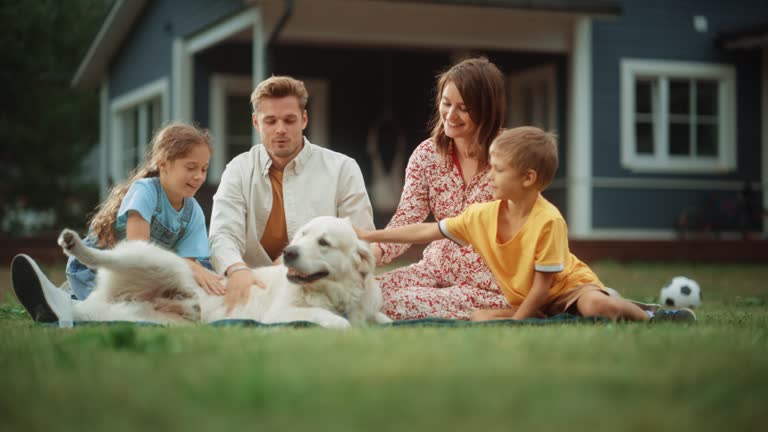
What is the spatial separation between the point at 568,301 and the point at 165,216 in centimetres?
227

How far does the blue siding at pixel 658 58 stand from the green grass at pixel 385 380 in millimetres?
10787

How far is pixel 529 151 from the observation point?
478 centimetres

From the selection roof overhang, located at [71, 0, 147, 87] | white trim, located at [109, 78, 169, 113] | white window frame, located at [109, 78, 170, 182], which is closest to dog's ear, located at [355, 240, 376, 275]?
white window frame, located at [109, 78, 170, 182]

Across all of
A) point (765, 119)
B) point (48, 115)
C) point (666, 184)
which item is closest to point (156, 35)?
point (48, 115)

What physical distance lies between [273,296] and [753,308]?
3.47 metres

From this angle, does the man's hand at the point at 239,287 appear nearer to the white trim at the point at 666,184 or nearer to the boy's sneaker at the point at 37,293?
the boy's sneaker at the point at 37,293

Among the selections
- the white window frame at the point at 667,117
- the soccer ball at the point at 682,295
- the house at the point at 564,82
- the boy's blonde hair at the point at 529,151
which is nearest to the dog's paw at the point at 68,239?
the boy's blonde hair at the point at 529,151

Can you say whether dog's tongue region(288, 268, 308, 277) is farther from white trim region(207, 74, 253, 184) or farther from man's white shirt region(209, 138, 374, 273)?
white trim region(207, 74, 253, 184)

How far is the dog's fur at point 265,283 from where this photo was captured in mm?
4367

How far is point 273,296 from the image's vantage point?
471 centimetres

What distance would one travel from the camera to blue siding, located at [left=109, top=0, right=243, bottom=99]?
14969 mm

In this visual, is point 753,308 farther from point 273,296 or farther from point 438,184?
point 273,296

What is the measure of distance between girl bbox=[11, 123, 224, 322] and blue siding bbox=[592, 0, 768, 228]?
32.4 feet

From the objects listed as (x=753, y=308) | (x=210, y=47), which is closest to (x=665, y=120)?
(x=210, y=47)
